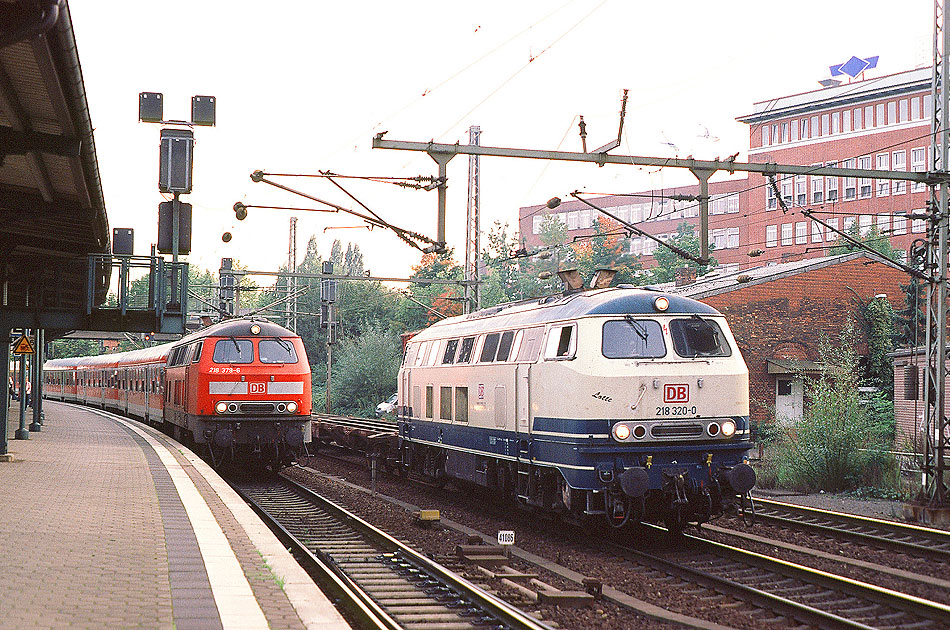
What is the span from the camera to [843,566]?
11.3m

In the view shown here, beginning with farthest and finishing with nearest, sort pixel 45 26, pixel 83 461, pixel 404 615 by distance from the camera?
pixel 83 461
pixel 404 615
pixel 45 26

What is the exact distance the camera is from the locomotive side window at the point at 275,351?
68.9 ft

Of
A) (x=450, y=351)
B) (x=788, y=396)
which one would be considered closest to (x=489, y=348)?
(x=450, y=351)

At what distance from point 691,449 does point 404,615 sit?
482 centimetres

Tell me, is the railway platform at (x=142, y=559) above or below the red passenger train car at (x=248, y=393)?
below

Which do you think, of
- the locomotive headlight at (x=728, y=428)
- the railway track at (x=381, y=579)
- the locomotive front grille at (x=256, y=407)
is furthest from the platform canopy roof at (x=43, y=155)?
the locomotive headlight at (x=728, y=428)

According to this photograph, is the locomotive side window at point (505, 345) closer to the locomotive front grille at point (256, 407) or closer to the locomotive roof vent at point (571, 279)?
the locomotive roof vent at point (571, 279)

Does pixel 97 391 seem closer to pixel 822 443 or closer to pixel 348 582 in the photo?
pixel 822 443

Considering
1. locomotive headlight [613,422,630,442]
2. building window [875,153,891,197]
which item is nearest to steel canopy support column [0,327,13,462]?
locomotive headlight [613,422,630,442]

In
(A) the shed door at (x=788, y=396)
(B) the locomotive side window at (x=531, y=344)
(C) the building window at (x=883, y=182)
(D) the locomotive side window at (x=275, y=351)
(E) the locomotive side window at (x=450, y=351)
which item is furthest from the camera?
(C) the building window at (x=883, y=182)

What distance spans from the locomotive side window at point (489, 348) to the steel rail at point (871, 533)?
15.2 feet

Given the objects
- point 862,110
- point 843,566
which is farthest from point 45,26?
point 862,110

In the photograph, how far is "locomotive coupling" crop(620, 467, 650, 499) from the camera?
1183 centimetres

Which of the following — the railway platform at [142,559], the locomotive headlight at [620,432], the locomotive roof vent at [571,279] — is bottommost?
the railway platform at [142,559]
